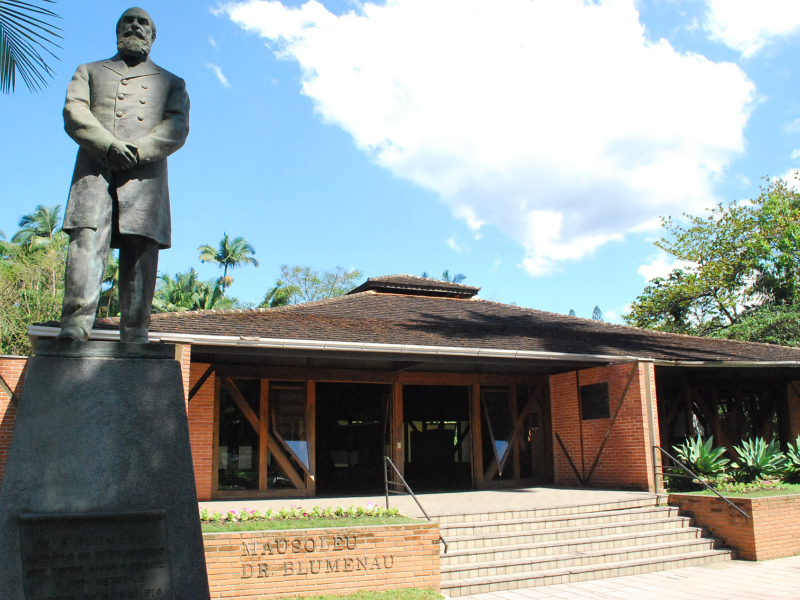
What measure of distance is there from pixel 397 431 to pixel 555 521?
423cm

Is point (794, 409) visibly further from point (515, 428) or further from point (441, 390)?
point (441, 390)

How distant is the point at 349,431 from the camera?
Answer: 16531 mm

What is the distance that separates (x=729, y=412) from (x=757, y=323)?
6515mm

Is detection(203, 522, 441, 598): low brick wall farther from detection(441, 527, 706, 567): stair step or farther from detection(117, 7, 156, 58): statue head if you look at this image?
detection(117, 7, 156, 58): statue head

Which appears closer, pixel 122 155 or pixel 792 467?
pixel 122 155

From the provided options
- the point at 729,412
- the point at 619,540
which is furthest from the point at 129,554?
the point at 729,412

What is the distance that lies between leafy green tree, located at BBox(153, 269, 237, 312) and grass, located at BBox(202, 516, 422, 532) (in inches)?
960

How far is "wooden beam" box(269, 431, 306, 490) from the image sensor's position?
11234mm

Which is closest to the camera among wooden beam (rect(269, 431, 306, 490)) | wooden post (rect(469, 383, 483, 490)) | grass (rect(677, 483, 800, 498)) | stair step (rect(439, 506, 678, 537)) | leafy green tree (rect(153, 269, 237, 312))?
stair step (rect(439, 506, 678, 537))

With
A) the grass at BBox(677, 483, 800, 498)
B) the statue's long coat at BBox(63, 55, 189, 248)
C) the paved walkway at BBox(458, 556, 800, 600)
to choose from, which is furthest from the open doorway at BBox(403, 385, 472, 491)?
the statue's long coat at BBox(63, 55, 189, 248)

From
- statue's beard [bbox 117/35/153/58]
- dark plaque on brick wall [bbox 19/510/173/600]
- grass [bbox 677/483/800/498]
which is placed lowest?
grass [bbox 677/483/800/498]

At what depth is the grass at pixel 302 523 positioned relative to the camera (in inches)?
260

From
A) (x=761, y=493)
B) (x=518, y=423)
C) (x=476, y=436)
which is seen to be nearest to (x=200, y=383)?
(x=476, y=436)

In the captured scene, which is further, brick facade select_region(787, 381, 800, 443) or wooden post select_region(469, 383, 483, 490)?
brick facade select_region(787, 381, 800, 443)
